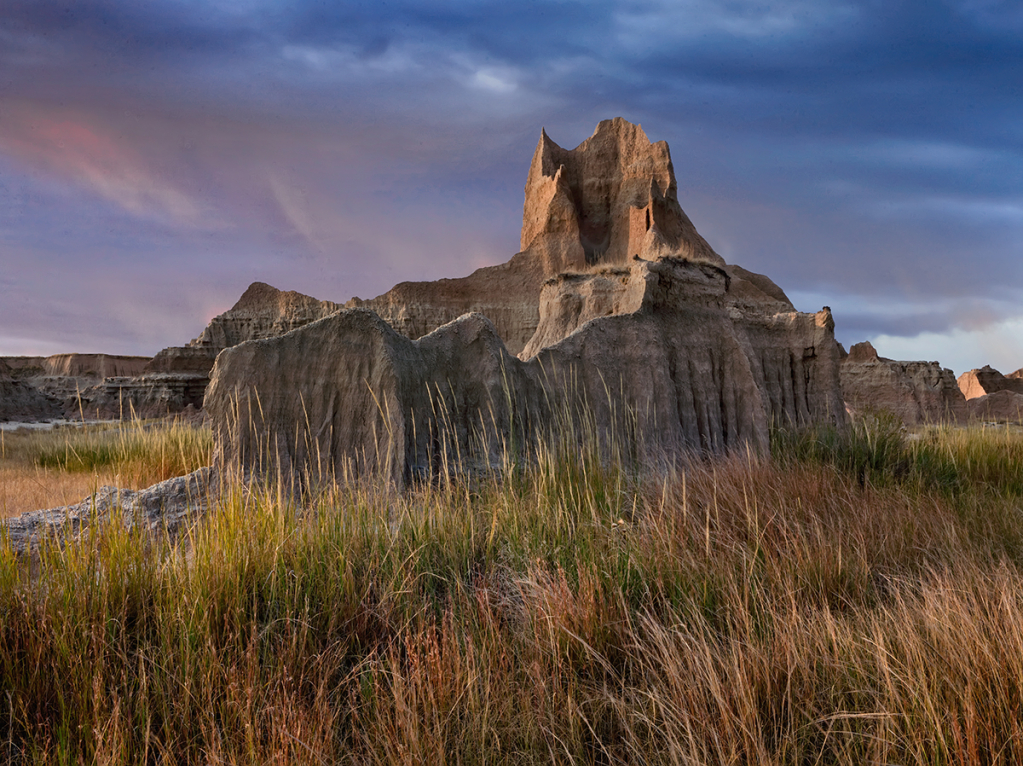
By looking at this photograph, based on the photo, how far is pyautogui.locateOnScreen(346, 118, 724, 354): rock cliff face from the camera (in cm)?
3631

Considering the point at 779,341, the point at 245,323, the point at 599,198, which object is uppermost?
the point at 599,198

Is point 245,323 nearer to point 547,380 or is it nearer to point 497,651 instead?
point 547,380

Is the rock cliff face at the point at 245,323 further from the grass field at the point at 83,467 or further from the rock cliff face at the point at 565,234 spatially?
the grass field at the point at 83,467

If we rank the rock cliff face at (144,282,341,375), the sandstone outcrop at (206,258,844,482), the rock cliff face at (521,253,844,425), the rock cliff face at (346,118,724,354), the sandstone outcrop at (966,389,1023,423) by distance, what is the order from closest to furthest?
the sandstone outcrop at (206,258,844,482) < the rock cliff face at (521,253,844,425) < the rock cliff face at (346,118,724,354) < the sandstone outcrop at (966,389,1023,423) < the rock cliff face at (144,282,341,375)

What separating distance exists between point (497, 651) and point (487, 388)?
5.06 m

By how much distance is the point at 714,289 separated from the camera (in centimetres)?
1074

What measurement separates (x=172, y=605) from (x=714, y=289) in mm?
10182

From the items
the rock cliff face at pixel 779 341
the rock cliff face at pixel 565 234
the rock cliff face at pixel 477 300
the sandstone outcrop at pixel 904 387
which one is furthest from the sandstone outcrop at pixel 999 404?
the rock cliff face at pixel 779 341

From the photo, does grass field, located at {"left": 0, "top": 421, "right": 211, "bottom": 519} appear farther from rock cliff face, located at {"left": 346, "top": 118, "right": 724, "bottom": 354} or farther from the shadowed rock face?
the shadowed rock face

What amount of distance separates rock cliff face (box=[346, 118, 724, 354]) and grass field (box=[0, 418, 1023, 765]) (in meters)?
31.5

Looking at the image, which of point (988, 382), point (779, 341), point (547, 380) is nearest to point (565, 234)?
point (779, 341)

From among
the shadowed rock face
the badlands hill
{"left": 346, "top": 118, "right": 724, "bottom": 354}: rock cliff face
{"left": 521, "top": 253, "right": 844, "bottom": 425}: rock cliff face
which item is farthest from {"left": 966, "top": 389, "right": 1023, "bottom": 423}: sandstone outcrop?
the badlands hill

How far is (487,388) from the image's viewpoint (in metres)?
7.37

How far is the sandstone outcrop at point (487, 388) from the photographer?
21.6 feet
